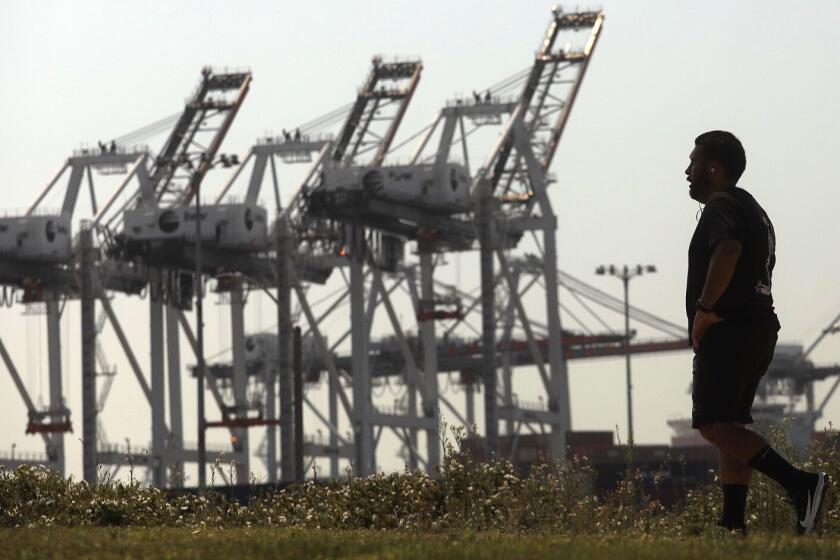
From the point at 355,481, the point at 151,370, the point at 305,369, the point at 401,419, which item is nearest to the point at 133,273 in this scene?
the point at 151,370

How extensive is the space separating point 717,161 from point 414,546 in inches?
118

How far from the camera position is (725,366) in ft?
37.6

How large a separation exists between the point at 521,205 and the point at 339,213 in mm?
15130

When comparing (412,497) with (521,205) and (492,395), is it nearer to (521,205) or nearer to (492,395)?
(492,395)

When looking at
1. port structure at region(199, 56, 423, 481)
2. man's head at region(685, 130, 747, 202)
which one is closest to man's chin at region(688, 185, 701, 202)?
man's head at region(685, 130, 747, 202)

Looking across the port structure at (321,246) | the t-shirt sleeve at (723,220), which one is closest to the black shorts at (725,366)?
the t-shirt sleeve at (723,220)

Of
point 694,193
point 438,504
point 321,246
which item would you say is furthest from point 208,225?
point 694,193

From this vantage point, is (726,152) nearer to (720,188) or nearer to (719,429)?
(720,188)

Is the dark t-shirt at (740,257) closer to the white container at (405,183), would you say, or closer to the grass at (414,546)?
the grass at (414,546)

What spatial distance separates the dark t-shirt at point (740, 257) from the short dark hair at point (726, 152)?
0.24m

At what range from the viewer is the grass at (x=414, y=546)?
10391 mm

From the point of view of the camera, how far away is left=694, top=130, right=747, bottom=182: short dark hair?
12.0 m

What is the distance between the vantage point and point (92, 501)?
1630 centimetres

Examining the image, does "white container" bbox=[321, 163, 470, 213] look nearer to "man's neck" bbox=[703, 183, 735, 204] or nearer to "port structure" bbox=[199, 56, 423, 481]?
"port structure" bbox=[199, 56, 423, 481]
